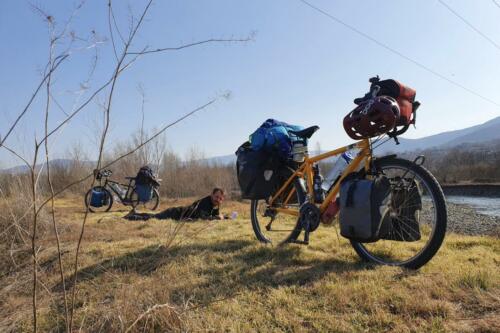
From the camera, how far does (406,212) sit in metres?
2.61

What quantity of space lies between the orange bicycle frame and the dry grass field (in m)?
0.49

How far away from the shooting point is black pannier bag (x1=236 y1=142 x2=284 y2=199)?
11.9 ft

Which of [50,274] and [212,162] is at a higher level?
[212,162]

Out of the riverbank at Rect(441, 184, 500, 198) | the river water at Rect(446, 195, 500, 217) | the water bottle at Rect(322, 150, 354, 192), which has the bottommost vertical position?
the river water at Rect(446, 195, 500, 217)

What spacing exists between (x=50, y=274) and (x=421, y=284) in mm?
2867

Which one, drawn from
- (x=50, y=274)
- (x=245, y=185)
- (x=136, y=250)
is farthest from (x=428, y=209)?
(x=50, y=274)

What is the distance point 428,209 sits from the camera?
2.53 meters

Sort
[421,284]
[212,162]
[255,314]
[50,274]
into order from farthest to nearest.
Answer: [212,162] → [50,274] → [421,284] → [255,314]

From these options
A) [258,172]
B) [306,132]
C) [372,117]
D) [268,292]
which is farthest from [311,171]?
[268,292]

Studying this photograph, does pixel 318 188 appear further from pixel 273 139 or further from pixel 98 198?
pixel 98 198

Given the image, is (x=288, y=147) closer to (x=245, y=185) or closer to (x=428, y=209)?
(x=245, y=185)

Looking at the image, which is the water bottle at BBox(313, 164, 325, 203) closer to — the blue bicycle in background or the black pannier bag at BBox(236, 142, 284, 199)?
the black pannier bag at BBox(236, 142, 284, 199)

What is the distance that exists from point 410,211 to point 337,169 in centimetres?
92

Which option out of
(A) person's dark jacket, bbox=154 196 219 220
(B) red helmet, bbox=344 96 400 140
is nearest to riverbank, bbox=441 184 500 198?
(A) person's dark jacket, bbox=154 196 219 220
